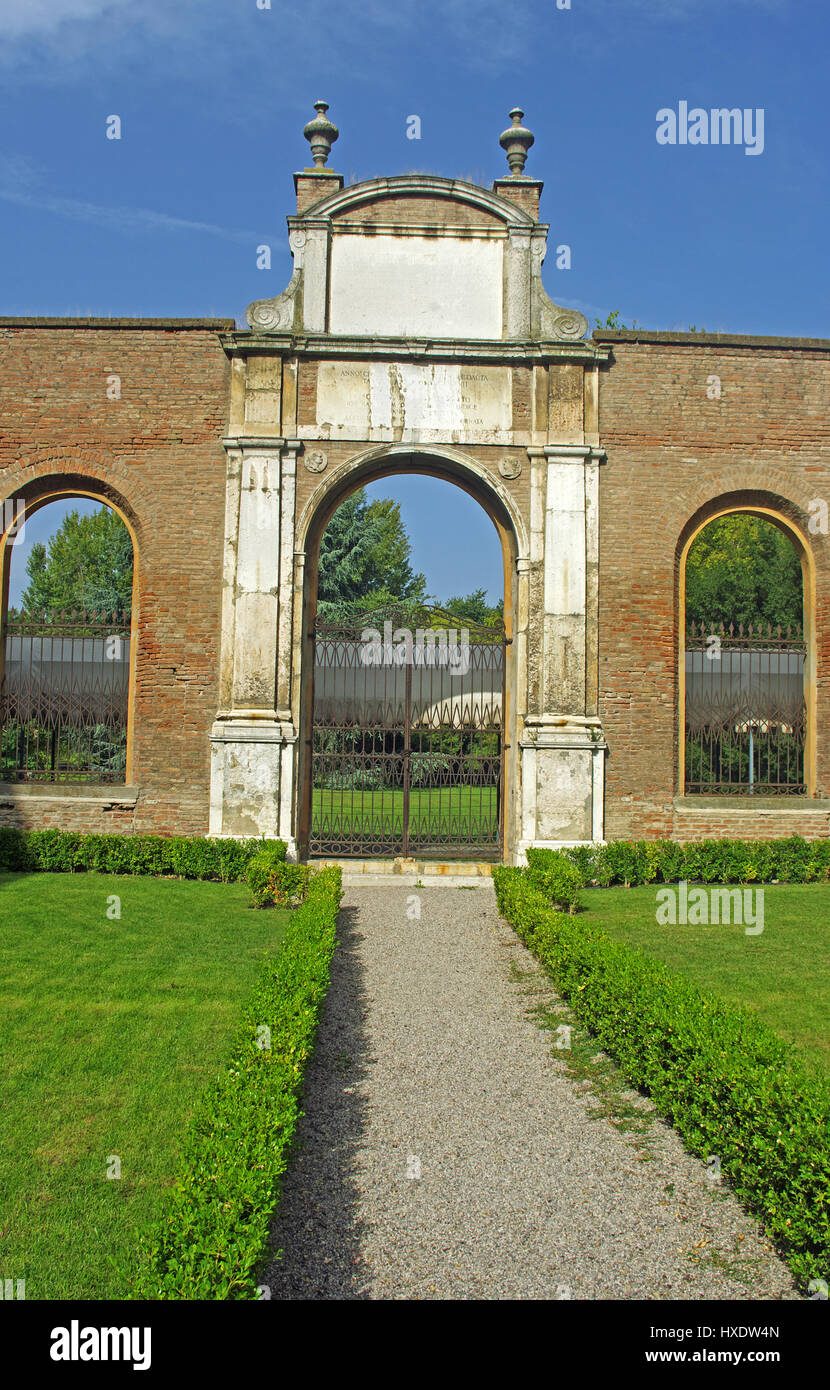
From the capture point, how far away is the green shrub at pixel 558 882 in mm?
10125

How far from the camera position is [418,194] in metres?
13.2

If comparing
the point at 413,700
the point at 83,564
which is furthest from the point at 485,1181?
the point at 83,564

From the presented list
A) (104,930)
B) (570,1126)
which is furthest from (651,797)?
(570,1126)

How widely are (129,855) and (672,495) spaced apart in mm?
8396

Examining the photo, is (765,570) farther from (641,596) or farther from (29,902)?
(29,902)

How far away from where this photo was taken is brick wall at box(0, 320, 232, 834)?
12.9m

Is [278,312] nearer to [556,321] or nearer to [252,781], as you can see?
[556,321]

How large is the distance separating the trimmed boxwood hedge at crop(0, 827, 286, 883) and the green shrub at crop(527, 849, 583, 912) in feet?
11.2

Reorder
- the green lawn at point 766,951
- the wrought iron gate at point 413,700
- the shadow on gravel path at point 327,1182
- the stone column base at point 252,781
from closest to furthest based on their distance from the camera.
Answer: the shadow on gravel path at point 327,1182 → the green lawn at point 766,951 → the stone column base at point 252,781 → the wrought iron gate at point 413,700

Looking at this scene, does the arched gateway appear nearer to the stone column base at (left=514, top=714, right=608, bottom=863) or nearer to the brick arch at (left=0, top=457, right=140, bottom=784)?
the stone column base at (left=514, top=714, right=608, bottom=863)

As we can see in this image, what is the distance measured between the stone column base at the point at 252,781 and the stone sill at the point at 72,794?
4.27 ft

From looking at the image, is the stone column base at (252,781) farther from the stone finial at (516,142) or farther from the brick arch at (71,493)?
the stone finial at (516,142)

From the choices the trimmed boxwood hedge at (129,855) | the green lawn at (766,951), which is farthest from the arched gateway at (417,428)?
the green lawn at (766,951)
